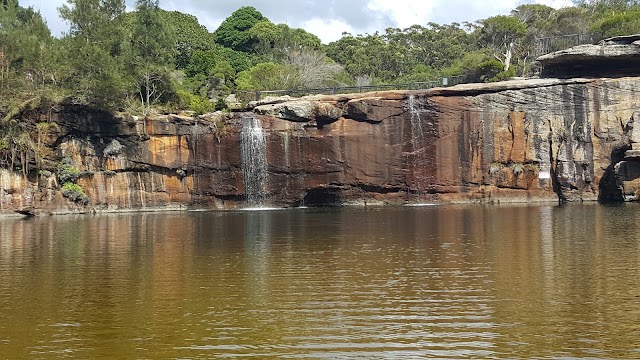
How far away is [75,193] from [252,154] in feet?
37.7

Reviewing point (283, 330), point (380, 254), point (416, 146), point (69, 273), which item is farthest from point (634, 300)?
point (416, 146)

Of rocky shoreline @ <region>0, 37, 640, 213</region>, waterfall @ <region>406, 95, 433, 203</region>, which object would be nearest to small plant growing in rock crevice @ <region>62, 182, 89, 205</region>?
rocky shoreline @ <region>0, 37, 640, 213</region>

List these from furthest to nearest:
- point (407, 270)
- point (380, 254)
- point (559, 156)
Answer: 1. point (559, 156)
2. point (380, 254)
3. point (407, 270)

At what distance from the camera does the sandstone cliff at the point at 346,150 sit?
44.4 m

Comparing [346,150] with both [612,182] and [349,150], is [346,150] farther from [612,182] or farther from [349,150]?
[612,182]

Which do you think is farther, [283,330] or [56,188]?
[56,188]

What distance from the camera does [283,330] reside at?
38.4 feet

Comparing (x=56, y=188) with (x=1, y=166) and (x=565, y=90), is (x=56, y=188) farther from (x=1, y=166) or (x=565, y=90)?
(x=565, y=90)

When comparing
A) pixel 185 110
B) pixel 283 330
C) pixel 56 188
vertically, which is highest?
pixel 185 110

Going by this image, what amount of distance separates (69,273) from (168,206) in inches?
A: 1081

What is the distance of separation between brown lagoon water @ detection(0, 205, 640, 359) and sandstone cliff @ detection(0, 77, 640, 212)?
59.4 ft

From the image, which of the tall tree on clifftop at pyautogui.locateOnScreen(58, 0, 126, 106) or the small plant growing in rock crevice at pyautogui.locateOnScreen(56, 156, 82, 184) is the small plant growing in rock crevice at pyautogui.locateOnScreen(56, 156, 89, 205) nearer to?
the small plant growing in rock crevice at pyautogui.locateOnScreen(56, 156, 82, 184)

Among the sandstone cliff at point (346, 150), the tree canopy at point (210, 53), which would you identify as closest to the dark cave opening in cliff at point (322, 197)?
the sandstone cliff at point (346, 150)

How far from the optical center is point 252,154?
4531cm
